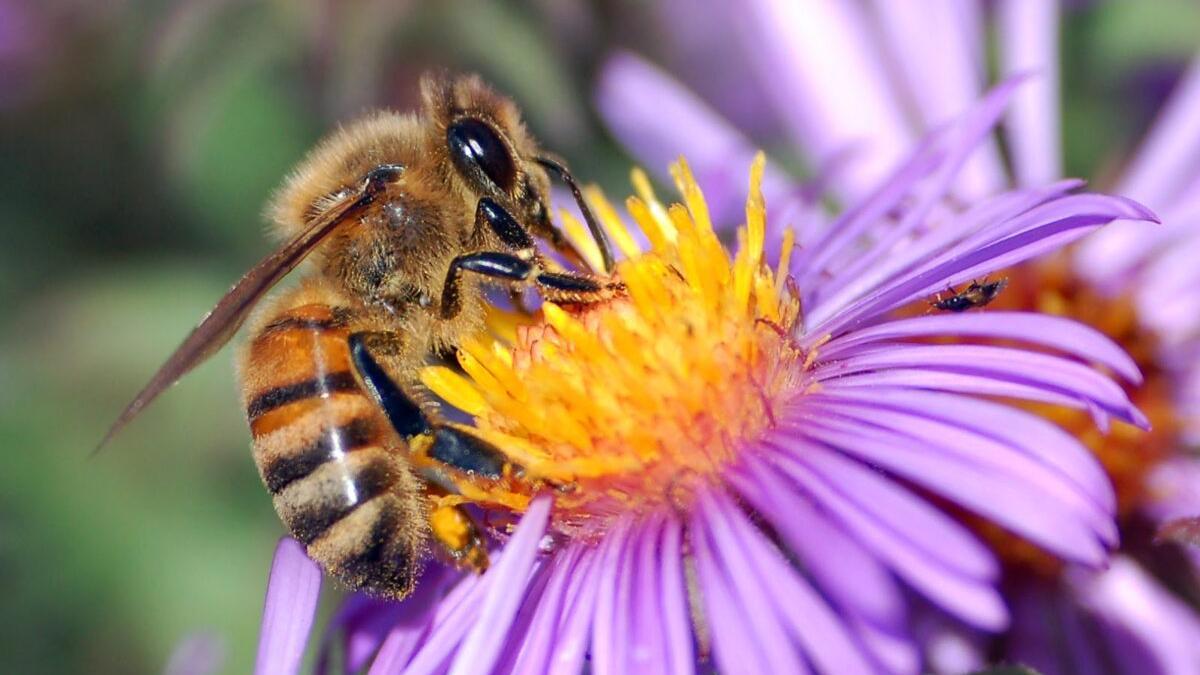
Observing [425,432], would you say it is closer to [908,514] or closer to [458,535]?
[458,535]

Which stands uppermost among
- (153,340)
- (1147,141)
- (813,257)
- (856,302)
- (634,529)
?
(153,340)

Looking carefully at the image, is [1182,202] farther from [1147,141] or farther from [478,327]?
[478,327]

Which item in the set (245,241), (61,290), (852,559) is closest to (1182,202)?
(852,559)

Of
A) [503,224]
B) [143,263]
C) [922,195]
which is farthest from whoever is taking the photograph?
[143,263]

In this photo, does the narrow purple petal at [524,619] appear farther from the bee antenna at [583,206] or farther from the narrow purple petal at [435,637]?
the bee antenna at [583,206]

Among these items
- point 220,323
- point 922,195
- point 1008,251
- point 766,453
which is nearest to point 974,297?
point 1008,251

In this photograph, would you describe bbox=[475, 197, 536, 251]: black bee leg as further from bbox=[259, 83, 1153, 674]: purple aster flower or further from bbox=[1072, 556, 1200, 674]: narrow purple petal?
bbox=[1072, 556, 1200, 674]: narrow purple petal

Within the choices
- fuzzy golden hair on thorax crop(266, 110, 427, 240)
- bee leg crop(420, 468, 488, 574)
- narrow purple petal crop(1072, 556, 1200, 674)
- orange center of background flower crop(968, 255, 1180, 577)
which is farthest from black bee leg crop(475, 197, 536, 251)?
narrow purple petal crop(1072, 556, 1200, 674)
